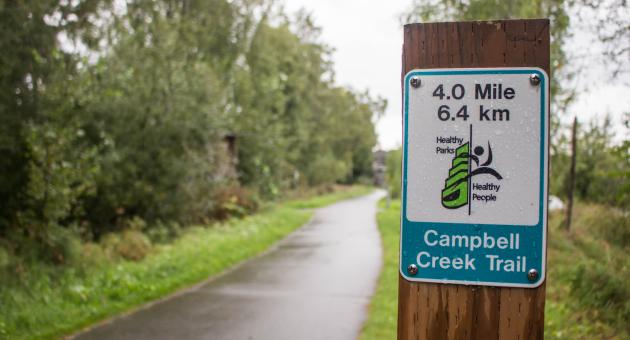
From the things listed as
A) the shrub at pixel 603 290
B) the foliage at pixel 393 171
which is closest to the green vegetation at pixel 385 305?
the shrub at pixel 603 290

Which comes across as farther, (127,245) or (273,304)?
(127,245)

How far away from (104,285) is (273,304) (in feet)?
8.47

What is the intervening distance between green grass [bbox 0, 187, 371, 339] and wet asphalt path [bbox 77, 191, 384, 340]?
318 mm

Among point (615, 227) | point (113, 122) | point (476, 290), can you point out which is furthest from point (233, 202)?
point (476, 290)

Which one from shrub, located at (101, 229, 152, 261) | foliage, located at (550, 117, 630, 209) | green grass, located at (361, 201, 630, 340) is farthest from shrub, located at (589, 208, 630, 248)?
shrub, located at (101, 229, 152, 261)

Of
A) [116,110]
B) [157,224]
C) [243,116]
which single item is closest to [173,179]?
[157,224]

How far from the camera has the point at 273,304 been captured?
9.42 metres

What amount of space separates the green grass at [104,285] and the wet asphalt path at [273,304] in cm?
32

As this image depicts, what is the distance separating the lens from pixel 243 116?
88.7ft

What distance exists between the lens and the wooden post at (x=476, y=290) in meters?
2.22

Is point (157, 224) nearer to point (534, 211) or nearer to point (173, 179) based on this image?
point (173, 179)

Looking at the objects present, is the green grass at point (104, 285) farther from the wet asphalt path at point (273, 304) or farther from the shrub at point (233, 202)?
the shrub at point (233, 202)

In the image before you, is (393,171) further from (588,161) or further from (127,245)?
(127,245)

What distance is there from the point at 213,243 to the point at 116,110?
3.79 m
